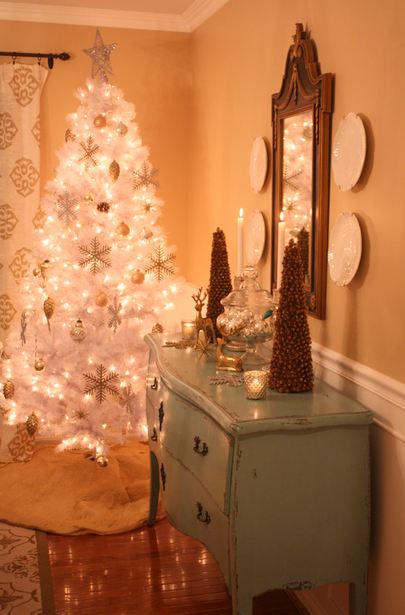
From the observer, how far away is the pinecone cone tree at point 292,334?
238 cm

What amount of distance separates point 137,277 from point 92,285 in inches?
9.7

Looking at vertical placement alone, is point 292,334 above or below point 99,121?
below

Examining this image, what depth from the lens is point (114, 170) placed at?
397cm

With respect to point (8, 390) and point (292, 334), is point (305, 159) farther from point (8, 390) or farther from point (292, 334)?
point (8, 390)

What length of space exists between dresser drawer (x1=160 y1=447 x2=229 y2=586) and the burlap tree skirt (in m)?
0.86

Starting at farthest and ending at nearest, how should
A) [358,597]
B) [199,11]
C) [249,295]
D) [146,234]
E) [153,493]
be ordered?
[199,11] < [146,234] < [153,493] < [249,295] < [358,597]

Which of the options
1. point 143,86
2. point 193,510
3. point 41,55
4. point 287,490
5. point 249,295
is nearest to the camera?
point 287,490

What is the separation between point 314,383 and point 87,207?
75.1 inches

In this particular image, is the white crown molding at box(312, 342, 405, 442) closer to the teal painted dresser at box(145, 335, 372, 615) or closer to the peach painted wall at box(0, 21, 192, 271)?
the teal painted dresser at box(145, 335, 372, 615)

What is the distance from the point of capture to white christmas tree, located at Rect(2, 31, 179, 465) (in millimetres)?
3977

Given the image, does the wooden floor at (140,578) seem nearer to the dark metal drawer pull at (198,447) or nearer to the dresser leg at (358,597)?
the dresser leg at (358,597)

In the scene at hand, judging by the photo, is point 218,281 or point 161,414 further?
point 218,281

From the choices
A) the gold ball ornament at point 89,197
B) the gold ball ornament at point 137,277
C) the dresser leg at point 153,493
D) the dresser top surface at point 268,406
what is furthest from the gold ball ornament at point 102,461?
the dresser top surface at point 268,406

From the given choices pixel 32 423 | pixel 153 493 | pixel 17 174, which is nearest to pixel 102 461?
pixel 32 423
